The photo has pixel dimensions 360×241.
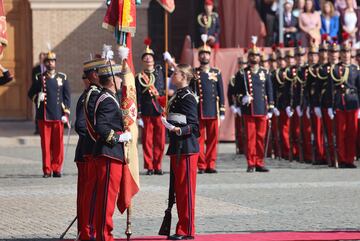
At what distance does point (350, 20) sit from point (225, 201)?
10.5m

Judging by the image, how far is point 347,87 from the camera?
62.6 feet

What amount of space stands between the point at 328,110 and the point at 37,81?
15.2 ft

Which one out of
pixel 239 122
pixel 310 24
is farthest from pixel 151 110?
pixel 310 24

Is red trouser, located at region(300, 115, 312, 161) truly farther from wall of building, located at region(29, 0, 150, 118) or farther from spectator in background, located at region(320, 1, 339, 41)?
wall of building, located at region(29, 0, 150, 118)

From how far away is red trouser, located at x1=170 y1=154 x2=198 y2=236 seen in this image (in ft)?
37.7

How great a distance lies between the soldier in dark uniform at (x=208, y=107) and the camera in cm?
1845

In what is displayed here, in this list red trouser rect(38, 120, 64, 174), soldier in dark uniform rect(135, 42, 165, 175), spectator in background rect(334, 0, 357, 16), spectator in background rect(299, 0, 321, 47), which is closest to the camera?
red trouser rect(38, 120, 64, 174)

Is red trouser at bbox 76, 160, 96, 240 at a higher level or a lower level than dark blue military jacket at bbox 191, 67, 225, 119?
lower

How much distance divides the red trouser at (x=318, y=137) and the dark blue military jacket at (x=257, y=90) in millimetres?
1276

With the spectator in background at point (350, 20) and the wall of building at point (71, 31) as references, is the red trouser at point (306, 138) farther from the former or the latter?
the wall of building at point (71, 31)

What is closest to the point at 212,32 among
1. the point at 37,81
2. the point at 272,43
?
the point at 272,43

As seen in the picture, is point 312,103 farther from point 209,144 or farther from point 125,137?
point 125,137

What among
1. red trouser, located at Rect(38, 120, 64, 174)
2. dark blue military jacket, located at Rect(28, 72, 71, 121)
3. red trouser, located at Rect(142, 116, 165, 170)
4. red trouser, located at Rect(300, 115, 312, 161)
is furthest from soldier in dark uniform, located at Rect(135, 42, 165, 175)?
red trouser, located at Rect(300, 115, 312, 161)

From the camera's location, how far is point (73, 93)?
27781 mm
